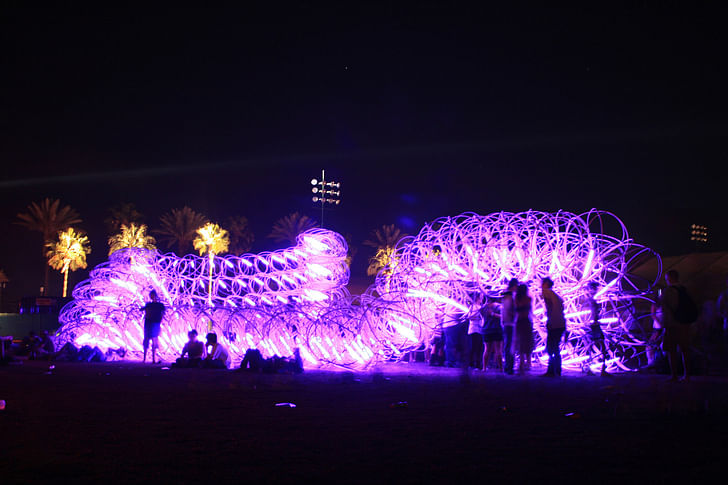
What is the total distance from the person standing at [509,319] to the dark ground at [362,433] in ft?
8.38

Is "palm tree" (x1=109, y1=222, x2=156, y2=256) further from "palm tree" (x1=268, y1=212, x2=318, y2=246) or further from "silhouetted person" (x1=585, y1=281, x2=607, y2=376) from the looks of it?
"silhouetted person" (x1=585, y1=281, x2=607, y2=376)

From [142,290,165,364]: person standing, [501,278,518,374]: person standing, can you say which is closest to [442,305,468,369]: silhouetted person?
[501,278,518,374]: person standing

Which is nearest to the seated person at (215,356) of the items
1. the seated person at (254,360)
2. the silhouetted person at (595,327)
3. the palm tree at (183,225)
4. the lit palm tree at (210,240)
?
the seated person at (254,360)

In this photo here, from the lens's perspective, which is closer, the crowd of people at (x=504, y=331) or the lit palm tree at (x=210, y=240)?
the crowd of people at (x=504, y=331)

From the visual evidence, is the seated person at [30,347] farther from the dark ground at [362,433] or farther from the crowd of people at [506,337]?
the dark ground at [362,433]

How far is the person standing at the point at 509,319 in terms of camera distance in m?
11.2

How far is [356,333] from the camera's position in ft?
40.4

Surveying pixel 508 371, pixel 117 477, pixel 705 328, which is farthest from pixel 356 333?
pixel 117 477

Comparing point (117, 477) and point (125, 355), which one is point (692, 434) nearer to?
point (117, 477)

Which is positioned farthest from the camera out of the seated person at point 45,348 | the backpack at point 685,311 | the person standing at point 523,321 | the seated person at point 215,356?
the seated person at point 45,348

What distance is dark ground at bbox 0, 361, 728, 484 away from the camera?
363 cm

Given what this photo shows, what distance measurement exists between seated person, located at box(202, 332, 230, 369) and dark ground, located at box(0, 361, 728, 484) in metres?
4.26

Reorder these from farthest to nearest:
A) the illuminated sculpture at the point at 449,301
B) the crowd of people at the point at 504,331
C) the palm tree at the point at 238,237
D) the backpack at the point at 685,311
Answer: the palm tree at the point at 238,237, the illuminated sculpture at the point at 449,301, the crowd of people at the point at 504,331, the backpack at the point at 685,311

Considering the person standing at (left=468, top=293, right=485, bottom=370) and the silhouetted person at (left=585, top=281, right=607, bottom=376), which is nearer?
the silhouetted person at (left=585, top=281, right=607, bottom=376)
